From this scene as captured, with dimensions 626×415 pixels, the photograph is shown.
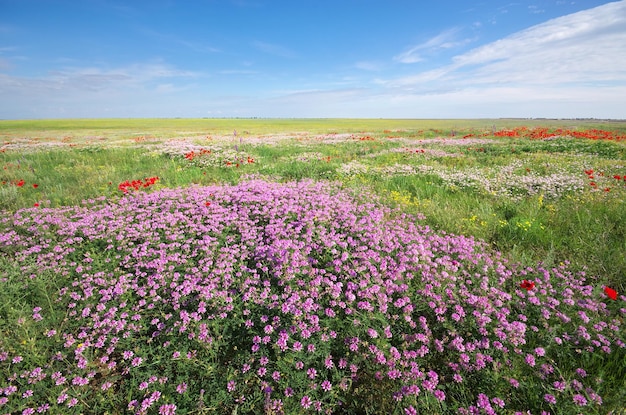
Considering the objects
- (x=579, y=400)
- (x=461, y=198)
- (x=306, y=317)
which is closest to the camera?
(x=579, y=400)

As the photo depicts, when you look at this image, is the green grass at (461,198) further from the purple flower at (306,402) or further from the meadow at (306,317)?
the purple flower at (306,402)

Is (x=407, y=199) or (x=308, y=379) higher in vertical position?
(x=407, y=199)

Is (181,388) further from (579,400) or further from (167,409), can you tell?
(579,400)

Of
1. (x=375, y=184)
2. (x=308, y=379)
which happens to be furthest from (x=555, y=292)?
(x=375, y=184)

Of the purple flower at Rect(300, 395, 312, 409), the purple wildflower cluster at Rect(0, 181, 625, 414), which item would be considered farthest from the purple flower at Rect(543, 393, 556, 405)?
the purple flower at Rect(300, 395, 312, 409)

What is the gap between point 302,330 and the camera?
2.89m

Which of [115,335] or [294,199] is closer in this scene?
[115,335]

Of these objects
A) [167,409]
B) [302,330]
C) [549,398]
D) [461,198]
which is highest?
[461,198]

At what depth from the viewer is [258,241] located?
4.57m

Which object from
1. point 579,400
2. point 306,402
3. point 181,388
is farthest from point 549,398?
point 181,388

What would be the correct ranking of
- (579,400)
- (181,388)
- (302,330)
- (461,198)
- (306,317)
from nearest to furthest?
1. (579,400)
2. (181,388)
3. (302,330)
4. (306,317)
5. (461,198)

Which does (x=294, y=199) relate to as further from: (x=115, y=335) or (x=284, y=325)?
(x=115, y=335)

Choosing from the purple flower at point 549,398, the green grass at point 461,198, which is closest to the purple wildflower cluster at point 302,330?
the purple flower at point 549,398

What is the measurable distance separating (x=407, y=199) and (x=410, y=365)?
473 centimetres
